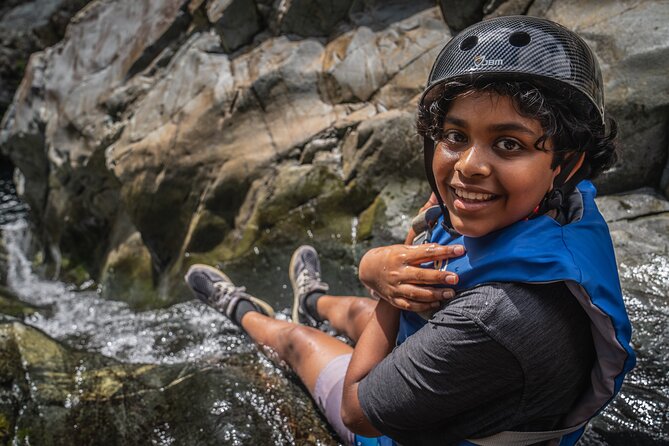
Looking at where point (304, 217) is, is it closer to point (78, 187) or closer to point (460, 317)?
point (460, 317)

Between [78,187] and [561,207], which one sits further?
[78,187]

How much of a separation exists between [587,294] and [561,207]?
483 millimetres

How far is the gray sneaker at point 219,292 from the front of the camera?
438 centimetres

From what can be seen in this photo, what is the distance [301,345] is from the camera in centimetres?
331

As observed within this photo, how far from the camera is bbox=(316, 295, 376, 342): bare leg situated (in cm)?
345

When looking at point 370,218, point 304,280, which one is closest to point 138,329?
point 304,280

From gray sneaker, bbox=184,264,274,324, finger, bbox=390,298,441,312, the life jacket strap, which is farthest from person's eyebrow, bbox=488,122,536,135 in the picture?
gray sneaker, bbox=184,264,274,324

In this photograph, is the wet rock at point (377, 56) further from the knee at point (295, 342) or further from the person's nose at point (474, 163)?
the person's nose at point (474, 163)

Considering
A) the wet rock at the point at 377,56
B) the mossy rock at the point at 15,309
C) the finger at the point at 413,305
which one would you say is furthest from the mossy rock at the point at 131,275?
the finger at the point at 413,305

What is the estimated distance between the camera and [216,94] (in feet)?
19.9

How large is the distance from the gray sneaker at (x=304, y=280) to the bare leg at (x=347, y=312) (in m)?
0.19

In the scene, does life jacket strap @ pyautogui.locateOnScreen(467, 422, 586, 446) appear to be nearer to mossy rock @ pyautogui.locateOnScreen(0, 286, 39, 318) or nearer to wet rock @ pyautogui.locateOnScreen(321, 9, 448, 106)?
wet rock @ pyautogui.locateOnScreen(321, 9, 448, 106)

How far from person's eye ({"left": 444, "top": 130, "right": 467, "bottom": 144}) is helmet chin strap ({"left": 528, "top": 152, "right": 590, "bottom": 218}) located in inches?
14.1

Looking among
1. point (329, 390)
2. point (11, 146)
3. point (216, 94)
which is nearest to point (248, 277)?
point (216, 94)
